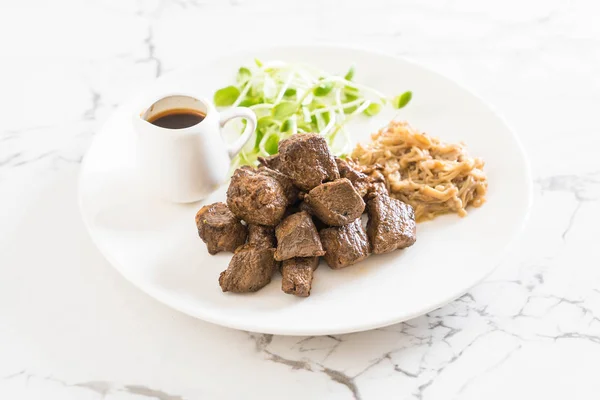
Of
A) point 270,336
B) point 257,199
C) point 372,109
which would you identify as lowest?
point 270,336

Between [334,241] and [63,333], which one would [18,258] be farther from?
[334,241]

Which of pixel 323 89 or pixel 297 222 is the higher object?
pixel 323 89

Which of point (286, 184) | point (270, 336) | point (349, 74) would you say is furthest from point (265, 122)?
point (270, 336)

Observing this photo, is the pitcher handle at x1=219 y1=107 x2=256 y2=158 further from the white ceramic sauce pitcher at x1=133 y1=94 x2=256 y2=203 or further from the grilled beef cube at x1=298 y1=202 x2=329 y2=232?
the grilled beef cube at x1=298 y1=202 x2=329 y2=232

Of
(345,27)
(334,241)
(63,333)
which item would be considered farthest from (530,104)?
(63,333)

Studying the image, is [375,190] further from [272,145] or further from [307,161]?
[272,145]

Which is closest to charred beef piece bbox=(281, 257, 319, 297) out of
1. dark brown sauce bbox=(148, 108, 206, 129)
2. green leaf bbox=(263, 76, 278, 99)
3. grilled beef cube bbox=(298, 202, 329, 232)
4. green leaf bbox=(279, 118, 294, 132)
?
grilled beef cube bbox=(298, 202, 329, 232)

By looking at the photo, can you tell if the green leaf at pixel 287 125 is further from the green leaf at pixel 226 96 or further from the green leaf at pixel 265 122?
the green leaf at pixel 226 96
